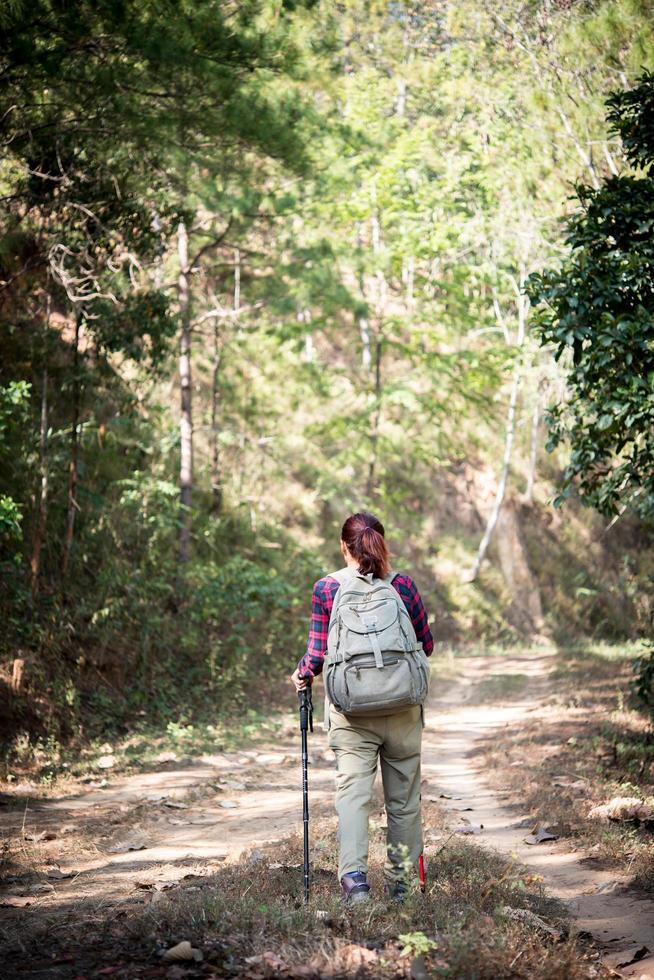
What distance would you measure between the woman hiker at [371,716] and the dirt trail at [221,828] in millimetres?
1198

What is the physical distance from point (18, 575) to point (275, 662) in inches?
216

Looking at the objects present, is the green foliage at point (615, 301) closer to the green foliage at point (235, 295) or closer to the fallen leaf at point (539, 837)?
the green foliage at point (235, 295)

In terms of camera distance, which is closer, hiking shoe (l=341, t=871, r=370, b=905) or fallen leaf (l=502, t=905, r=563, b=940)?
hiking shoe (l=341, t=871, r=370, b=905)

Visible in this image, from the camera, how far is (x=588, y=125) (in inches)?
484

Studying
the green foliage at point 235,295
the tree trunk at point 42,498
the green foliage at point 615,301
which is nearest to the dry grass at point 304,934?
the green foliage at point 615,301

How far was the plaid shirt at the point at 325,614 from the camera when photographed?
184 inches

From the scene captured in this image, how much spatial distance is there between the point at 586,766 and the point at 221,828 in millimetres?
3803

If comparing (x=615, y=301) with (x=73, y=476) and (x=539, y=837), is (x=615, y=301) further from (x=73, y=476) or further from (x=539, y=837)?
(x=73, y=476)

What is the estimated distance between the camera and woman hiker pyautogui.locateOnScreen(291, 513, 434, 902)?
4359mm

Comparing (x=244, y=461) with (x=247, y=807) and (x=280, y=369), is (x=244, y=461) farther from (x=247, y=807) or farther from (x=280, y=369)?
(x=247, y=807)

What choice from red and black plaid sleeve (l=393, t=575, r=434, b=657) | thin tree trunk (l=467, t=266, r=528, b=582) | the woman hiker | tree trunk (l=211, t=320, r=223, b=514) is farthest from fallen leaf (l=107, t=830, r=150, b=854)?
thin tree trunk (l=467, t=266, r=528, b=582)

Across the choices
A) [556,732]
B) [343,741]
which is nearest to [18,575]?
[556,732]

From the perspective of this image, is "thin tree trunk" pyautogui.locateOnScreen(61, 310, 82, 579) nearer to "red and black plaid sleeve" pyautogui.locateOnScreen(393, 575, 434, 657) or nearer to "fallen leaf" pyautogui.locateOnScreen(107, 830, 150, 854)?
"fallen leaf" pyautogui.locateOnScreen(107, 830, 150, 854)

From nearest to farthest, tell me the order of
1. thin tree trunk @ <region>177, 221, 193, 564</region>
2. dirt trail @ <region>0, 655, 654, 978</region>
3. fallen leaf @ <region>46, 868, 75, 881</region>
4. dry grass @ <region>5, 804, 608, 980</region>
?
1. dry grass @ <region>5, 804, 608, 980</region>
2. dirt trail @ <region>0, 655, 654, 978</region>
3. fallen leaf @ <region>46, 868, 75, 881</region>
4. thin tree trunk @ <region>177, 221, 193, 564</region>
